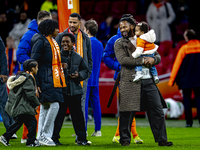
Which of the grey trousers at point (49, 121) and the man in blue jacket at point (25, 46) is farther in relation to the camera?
the man in blue jacket at point (25, 46)

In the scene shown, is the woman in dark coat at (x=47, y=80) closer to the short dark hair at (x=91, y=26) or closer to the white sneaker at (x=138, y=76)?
the white sneaker at (x=138, y=76)

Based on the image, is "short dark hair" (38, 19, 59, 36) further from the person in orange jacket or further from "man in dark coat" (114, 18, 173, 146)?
the person in orange jacket

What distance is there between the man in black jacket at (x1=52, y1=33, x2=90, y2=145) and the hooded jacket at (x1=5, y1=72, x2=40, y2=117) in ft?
1.56

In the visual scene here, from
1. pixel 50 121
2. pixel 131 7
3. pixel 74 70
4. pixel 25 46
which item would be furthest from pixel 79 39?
pixel 131 7

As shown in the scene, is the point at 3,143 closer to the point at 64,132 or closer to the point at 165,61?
the point at 64,132

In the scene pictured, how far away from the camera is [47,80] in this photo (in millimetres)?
5582

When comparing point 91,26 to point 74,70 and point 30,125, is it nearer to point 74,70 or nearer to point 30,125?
point 74,70

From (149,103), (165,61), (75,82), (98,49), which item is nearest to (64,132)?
(98,49)

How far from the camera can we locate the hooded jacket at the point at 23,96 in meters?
5.53

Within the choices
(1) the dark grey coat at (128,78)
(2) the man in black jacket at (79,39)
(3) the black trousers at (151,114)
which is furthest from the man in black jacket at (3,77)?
(3) the black trousers at (151,114)

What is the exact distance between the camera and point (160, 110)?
5484mm

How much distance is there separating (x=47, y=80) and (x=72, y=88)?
0.40m

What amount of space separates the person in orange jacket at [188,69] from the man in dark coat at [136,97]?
4042 millimetres

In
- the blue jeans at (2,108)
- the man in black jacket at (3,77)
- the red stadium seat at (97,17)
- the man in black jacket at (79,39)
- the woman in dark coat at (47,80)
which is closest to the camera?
the woman in dark coat at (47,80)
